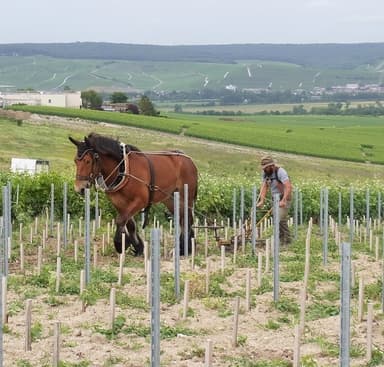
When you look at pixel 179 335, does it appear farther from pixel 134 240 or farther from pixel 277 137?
pixel 277 137

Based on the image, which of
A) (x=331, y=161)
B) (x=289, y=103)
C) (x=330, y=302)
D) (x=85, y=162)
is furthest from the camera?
(x=289, y=103)

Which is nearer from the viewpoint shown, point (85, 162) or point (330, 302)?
point (330, 302)

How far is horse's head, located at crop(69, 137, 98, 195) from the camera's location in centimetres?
1527

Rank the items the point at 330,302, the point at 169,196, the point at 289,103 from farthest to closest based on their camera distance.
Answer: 1. the point at 289,103
2. the point at 169,196
3. the point at 330,302

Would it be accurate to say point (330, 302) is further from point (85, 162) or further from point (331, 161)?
point (331, 161)

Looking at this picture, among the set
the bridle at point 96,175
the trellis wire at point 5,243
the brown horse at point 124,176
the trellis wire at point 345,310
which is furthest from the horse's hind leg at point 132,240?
the trellis wire at point 345,310

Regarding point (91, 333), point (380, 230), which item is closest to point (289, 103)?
point (380, 230)

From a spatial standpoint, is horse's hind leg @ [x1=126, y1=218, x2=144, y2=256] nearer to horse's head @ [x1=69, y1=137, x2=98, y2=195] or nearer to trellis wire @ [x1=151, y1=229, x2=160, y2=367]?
horse's head @ [x1=69, y1=137, x2=98, y2=195]

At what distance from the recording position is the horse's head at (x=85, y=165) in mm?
15266

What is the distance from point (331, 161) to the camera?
60.9 metres

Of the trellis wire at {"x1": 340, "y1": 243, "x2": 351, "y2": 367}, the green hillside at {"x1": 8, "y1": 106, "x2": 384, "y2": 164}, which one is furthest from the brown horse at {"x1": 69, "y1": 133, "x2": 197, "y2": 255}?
the green hillside at {"x1": 8, "y1": 106, "x2": 384, "y2": 164}

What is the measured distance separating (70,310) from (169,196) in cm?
541

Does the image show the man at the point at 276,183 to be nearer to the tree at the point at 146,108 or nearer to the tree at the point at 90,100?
the tree at the point at 146,108

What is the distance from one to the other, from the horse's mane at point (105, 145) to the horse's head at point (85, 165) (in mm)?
65
